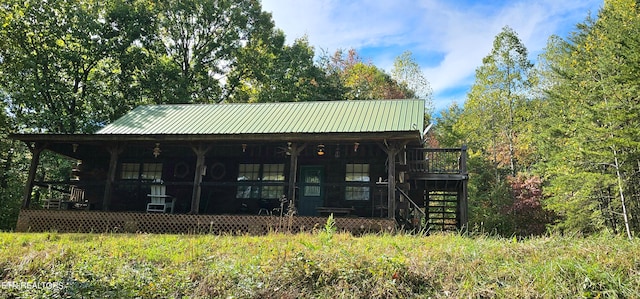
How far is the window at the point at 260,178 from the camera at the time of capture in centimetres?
1658

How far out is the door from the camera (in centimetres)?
1583

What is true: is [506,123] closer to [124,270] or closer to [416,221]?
[416,221]

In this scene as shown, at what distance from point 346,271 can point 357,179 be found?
9660 mm

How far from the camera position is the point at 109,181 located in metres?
15.0

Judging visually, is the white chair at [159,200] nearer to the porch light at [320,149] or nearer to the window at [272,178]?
the window at [272,178]

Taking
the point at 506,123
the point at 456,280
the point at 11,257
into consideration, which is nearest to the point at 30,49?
the point at 11,257

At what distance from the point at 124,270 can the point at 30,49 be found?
22637mm

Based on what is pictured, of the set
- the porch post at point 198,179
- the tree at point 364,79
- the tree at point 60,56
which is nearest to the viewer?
the porch post at point 198,179

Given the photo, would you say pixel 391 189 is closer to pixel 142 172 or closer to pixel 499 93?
pixel 142 172

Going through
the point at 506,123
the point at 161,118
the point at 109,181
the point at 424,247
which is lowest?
the point at 424,247

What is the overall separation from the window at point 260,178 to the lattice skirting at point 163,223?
280 cm

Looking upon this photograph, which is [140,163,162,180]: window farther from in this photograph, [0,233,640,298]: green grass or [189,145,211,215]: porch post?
[0,233,640,298]: green grass

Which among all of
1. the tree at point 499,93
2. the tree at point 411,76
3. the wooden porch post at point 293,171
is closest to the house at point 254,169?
the wooden porch post at point 293,171

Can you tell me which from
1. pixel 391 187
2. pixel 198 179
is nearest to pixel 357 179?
pixel 391 187
